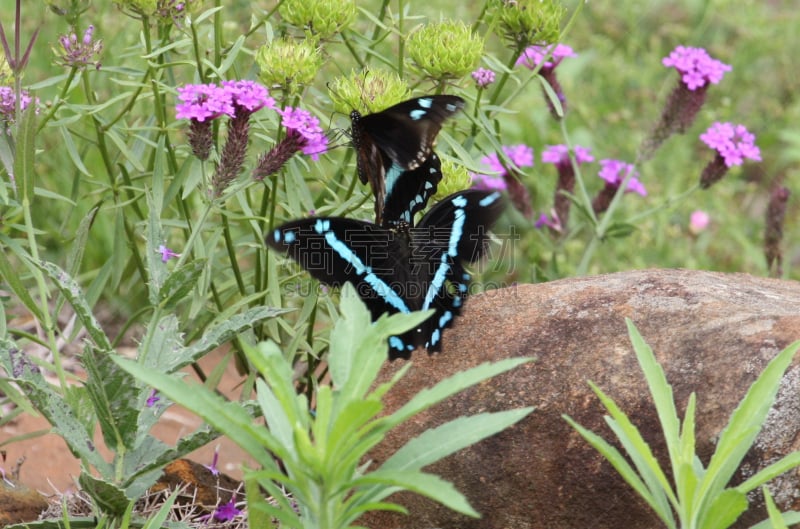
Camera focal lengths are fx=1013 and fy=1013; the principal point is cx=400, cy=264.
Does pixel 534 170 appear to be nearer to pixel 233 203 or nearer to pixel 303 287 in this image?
pixel 233 203

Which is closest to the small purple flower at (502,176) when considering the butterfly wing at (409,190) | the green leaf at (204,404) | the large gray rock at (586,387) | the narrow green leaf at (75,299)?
the butterfly wing at (409,190)

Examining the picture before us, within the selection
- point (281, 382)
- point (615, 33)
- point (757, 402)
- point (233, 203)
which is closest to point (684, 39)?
point (615, 33)

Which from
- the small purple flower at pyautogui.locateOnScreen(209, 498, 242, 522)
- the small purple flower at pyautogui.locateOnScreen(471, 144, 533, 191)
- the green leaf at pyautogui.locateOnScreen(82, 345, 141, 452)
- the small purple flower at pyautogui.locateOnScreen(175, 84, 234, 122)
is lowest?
the small purple flower at pyautogui.locateOnScreen(209, 498, 242, 522)

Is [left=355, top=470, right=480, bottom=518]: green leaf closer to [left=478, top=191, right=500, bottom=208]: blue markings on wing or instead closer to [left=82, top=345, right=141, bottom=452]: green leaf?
[left=82, top=345, right=141, bottom=452]: green leaf

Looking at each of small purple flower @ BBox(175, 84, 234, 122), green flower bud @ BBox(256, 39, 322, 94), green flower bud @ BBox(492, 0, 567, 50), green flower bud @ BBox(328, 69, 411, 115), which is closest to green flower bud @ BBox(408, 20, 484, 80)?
green flower bud @ BBox(328, 69, 411, 115)

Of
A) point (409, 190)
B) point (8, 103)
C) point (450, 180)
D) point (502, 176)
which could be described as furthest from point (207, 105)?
point (502, 176)

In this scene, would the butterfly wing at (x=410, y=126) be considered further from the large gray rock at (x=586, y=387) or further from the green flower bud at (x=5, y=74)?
the green flower bud at (x=5, y=74)
